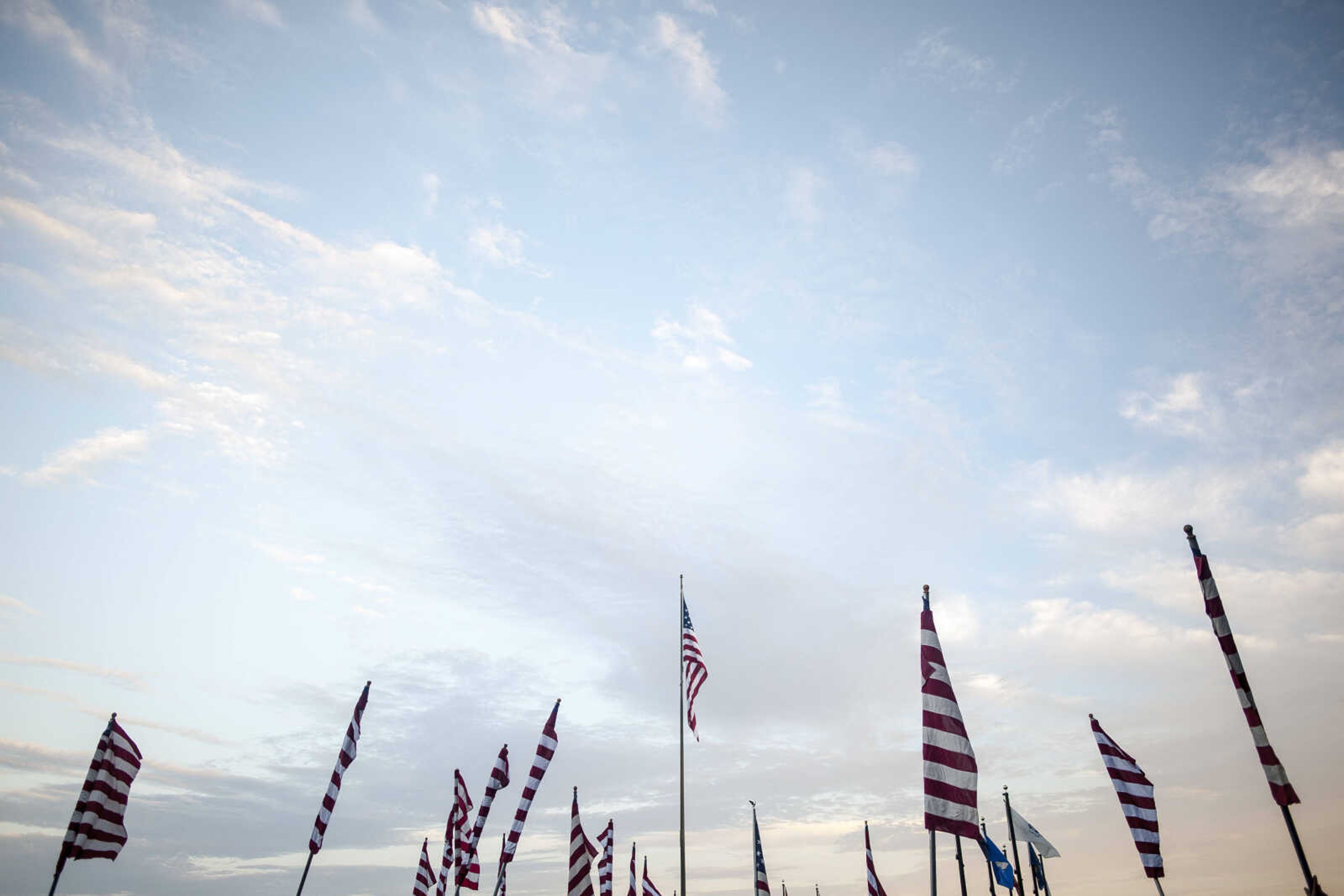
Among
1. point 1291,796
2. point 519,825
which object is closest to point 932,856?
point 1291,796

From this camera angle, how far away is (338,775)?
25.9m

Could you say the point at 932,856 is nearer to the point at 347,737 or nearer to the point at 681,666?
the point at 681,666

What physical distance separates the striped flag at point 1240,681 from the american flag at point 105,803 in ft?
101

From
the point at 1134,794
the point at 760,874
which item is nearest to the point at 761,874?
the point at 760,874

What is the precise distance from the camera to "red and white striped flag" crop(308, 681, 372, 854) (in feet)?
81.6

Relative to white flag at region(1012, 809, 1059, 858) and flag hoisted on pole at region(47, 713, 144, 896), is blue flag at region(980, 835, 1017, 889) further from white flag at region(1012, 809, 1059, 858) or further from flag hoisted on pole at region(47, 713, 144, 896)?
flag hoisted on pole at region(47, 713, 144, 896)

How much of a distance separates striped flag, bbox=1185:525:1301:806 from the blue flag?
23.6 metres

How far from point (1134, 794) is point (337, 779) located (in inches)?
1022

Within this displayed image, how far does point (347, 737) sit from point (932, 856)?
2176cm

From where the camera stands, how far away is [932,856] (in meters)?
11.6

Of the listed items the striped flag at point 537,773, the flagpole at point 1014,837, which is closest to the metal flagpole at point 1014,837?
the flagpole at point 1014,837

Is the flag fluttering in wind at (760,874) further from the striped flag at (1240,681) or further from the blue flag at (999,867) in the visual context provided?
the striped flag at (1240,681)

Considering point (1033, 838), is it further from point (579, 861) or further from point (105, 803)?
point (105, 803)

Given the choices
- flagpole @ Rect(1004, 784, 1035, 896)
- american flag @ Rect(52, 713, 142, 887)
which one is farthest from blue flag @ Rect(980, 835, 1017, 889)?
Result: american flag @ Rect(52, 713, 142, 887)
